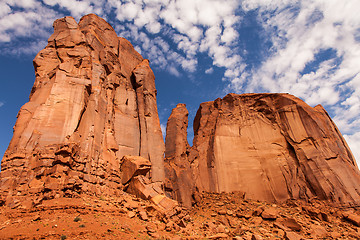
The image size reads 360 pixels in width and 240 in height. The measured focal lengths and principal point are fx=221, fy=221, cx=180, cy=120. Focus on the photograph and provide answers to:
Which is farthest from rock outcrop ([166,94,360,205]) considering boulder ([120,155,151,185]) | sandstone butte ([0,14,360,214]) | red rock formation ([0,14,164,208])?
red rock formation ([0,14,164,208])

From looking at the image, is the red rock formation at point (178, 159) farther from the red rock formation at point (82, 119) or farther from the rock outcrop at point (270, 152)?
the red rock formation at point (82, 119)

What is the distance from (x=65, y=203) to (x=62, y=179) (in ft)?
6.80

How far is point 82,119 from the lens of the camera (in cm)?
1959

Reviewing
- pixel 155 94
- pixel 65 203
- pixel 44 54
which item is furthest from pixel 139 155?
pixel 44 54

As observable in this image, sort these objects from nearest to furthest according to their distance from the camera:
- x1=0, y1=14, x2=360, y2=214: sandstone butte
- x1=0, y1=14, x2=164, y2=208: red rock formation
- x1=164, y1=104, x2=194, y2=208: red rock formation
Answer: x1=0, y1=14, x2=164, y2=208: red rock formation, x1=0, y1=14, x2=360, y2=214: sandstone butte, x1=164, y1=104, x2=194, y2=208: red rock formation

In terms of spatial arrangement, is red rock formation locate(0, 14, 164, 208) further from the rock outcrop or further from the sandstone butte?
the rock outcrop

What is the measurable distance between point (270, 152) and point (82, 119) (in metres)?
27.6

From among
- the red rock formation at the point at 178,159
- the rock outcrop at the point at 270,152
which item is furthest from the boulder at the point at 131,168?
the rock outcrop at the point at 270,152

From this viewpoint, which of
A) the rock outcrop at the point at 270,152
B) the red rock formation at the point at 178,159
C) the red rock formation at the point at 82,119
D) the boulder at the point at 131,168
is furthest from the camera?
the rock outcrop at the point at 270,152

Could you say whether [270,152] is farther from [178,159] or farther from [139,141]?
[139,141]

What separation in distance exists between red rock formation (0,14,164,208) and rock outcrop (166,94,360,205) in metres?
6.41

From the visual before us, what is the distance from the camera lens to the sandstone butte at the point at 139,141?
1617 cm

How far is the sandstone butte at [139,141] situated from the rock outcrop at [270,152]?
0.14 meters

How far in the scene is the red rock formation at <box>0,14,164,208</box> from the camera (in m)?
15.4
